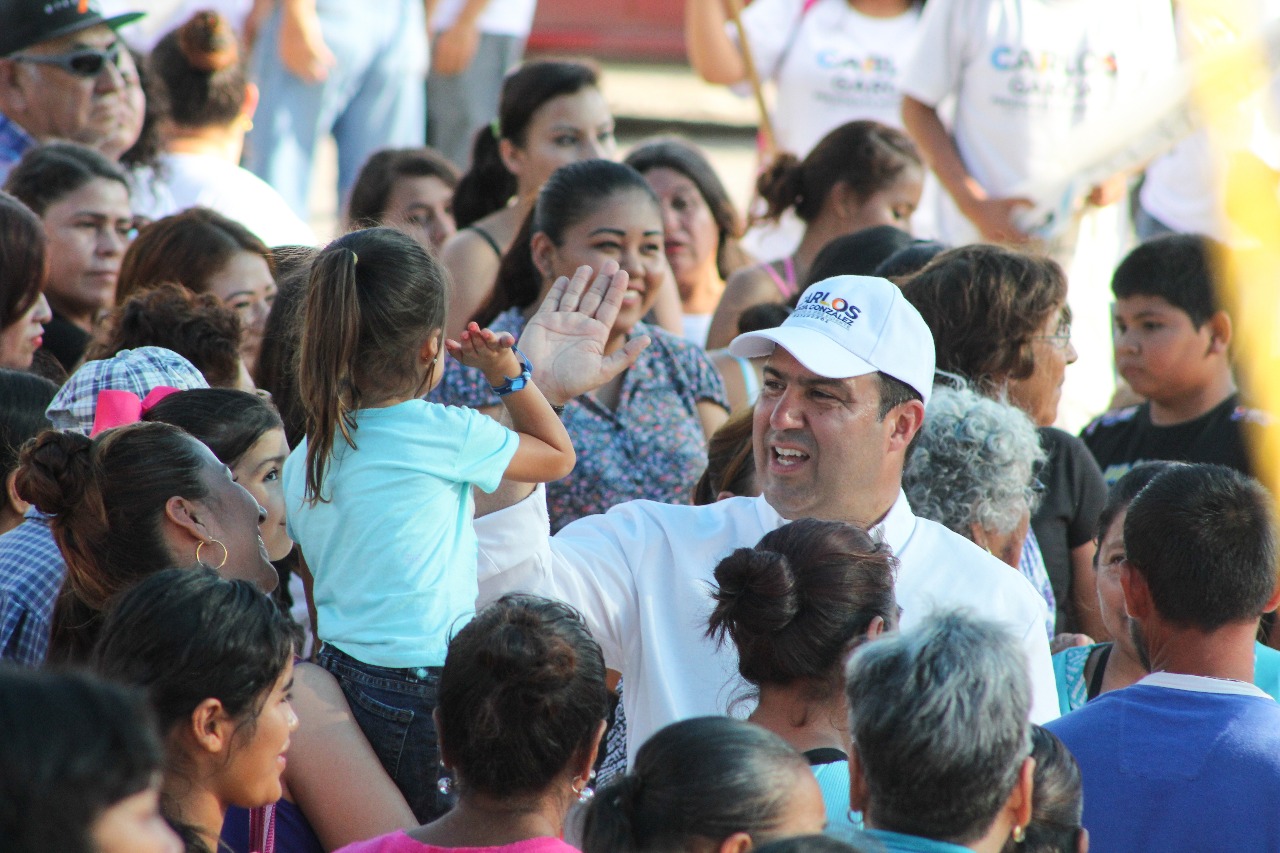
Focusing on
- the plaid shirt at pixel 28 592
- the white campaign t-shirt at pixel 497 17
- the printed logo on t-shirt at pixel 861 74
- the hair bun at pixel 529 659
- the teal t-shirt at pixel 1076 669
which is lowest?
the plaid shirt at pixel 28 592

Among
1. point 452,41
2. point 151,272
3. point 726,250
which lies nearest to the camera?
point 151,272

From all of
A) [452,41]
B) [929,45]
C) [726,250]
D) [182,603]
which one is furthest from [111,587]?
[452,41]

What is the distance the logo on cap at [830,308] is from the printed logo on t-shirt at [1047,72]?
10.5ft

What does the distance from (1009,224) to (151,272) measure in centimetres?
337

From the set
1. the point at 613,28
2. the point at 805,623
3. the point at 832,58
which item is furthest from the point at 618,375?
the point at 613,28

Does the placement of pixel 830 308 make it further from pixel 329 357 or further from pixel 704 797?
pixel 704 797

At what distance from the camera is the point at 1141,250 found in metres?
4.89

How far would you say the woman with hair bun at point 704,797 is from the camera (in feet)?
6.33

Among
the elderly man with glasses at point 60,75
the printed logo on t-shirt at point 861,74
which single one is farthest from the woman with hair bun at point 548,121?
the printed logo on t-shirt at point 861,74

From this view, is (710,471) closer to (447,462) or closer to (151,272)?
(447,462)

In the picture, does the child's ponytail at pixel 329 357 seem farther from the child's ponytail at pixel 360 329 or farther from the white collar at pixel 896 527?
the white collar at pixel 896 527

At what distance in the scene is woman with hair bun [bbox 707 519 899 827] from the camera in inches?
95.6

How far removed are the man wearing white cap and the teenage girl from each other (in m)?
0.21

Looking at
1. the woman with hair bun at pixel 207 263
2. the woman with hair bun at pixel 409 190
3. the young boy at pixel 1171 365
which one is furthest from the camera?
the woman with hair bun at pixel 409 190
